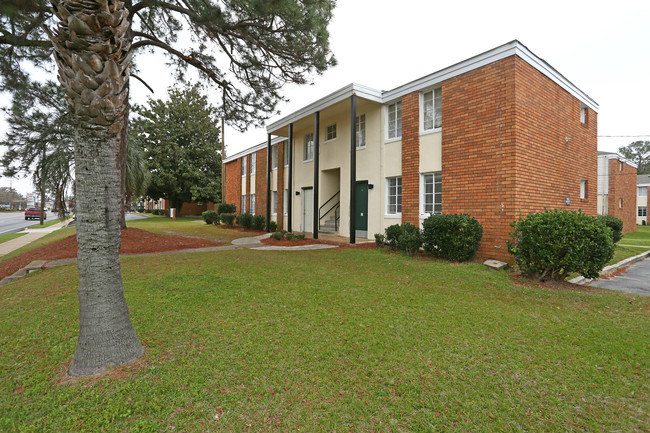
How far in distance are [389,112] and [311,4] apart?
6.25 m

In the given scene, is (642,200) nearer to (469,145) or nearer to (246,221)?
(469,145)

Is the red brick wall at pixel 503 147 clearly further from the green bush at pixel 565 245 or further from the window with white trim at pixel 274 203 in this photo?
the window with white trim at pixel 274 203

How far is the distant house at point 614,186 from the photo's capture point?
63.9 feet

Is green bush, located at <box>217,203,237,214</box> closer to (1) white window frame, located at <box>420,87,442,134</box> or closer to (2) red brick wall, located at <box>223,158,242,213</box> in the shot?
(2) red brick wall, located at <box>223,158,242,213</box>

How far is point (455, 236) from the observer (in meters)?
7.86

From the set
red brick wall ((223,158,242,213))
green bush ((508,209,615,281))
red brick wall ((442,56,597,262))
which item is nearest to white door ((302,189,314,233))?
red brick wall ((442,56,597,262))

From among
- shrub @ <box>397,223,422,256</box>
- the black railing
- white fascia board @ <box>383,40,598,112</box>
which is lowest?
shrub @ <box>397,223,422,256</box>

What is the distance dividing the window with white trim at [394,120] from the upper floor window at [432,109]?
46.7 inches

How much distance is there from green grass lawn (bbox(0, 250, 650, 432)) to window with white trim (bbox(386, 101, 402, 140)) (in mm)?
7620

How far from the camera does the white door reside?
16984 mm

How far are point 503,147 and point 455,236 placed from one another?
2782 mm

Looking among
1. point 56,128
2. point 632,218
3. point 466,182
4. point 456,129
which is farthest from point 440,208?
point 632,218

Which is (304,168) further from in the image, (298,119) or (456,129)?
(456,129)

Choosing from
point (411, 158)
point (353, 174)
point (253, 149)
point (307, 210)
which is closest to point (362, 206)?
point (353, 174)
